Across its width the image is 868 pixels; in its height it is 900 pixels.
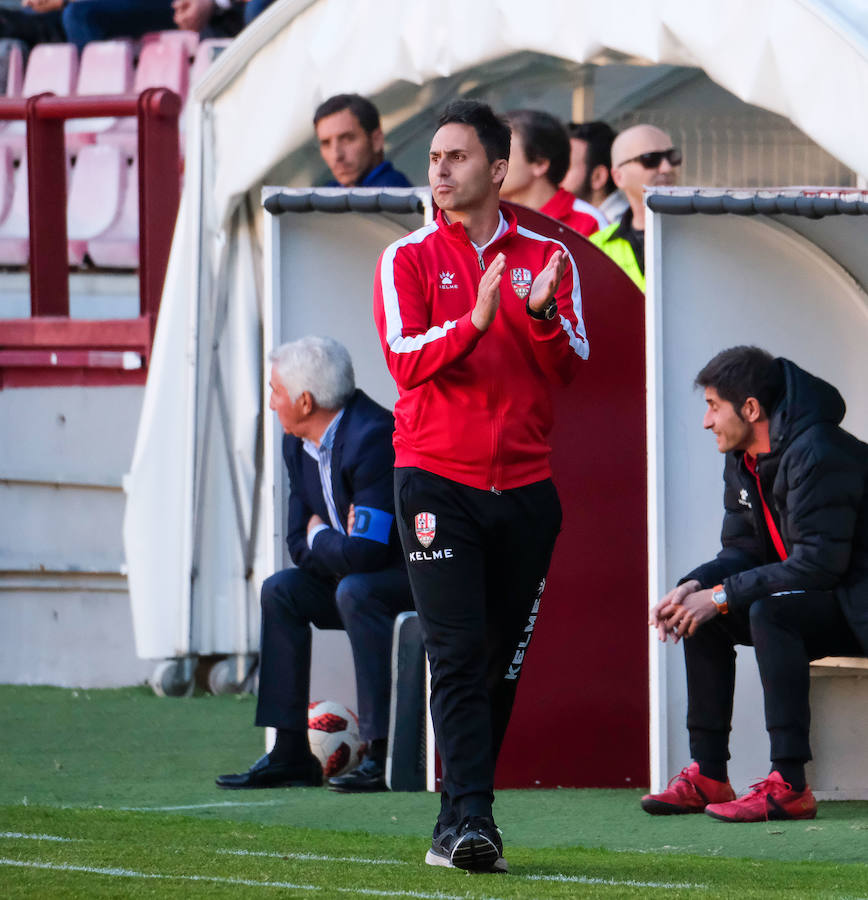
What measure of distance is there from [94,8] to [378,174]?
23.4 ft

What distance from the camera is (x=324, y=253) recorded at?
6.65m

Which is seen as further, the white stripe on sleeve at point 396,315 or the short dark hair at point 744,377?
the short dark hair at point 744,377

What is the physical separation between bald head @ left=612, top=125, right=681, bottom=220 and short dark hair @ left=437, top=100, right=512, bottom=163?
111 inches

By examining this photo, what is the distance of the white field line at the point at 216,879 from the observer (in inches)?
147

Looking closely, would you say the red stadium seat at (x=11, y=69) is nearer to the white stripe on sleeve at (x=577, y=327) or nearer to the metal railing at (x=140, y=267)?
the metal railing at (x=140, y=267)

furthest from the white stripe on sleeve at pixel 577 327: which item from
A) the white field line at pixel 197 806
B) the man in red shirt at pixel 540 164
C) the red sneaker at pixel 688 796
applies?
the man in red shirt at pixel 540 164

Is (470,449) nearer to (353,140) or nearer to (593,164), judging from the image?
(353,140)

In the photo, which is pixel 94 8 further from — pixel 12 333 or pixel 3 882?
pixel 3 882

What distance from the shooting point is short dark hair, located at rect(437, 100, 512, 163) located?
4.29 m

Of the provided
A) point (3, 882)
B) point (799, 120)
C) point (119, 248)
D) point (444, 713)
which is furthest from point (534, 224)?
point (119, 248)

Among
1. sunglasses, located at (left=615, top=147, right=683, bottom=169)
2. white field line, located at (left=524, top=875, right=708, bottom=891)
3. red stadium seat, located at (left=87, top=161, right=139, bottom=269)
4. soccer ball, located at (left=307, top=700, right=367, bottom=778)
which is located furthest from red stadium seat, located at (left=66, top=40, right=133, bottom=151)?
white field line, located at (left=524, top=875, right=708, bottom=891)

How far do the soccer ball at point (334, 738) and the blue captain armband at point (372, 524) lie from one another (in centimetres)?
63

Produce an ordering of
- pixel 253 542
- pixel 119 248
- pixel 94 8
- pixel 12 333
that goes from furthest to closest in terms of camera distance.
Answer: pixel 94 8
pixel 119 248
pixel 12 333
pixel 253 542

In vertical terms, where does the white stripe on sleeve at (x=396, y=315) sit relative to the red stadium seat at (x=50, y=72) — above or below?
below
